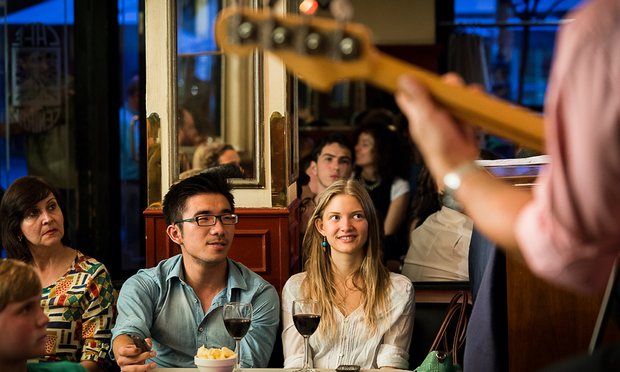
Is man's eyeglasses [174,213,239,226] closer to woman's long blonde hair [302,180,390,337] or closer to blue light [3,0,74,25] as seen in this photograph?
woman's long blonde hair [302,180,390,337]

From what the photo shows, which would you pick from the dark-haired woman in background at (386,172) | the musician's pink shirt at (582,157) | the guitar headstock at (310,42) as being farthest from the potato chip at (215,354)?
the dark-haired woman in background at (386,172)

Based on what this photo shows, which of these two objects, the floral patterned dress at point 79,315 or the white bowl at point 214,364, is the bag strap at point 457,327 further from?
the floral patterned dress at point 79,315

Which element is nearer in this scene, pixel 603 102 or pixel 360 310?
pixel 603 102

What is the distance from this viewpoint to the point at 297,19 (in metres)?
1.48

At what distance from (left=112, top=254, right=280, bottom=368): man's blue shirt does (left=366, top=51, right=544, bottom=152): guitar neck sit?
222cm

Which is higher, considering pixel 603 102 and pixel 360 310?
pixel 603 102

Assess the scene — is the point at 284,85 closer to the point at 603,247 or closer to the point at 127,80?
the point at 127,80

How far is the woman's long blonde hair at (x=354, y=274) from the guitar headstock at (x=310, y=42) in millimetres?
2259

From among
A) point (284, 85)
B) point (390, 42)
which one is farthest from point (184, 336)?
point (390, 42)

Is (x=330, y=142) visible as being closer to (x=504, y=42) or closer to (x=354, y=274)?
(x=354, y=274)

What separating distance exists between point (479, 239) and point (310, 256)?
68cm

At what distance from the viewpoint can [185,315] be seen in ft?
12.1

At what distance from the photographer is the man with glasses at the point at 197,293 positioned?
3.62 meters

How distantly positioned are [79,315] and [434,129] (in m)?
2.63
